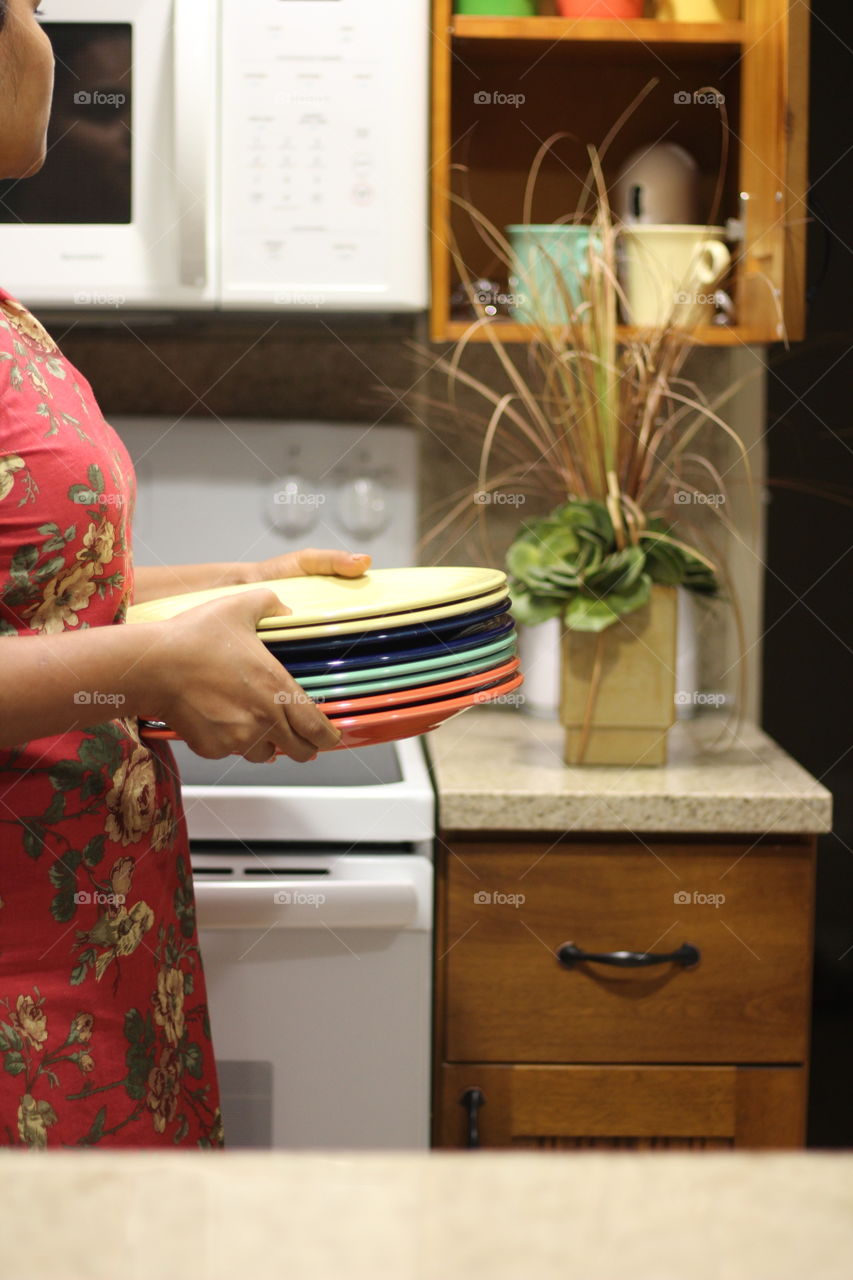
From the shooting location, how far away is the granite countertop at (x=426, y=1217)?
0.75 ft

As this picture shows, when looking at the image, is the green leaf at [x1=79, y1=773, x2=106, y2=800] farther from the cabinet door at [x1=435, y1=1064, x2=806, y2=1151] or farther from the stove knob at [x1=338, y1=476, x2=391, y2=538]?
the stove knob at [x1=338, y1=476, x2=391, y2=538]

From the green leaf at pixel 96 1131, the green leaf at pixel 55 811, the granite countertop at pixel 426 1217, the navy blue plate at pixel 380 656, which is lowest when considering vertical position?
the green leaf at pixel 96 1131

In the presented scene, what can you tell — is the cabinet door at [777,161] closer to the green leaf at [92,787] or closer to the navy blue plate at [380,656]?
the navy blue plate at [380,656]

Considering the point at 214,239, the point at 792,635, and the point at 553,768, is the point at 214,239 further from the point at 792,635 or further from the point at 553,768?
the point at 792,635

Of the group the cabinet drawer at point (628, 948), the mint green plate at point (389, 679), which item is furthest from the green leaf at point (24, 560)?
the cabinet drawer at point (628, 948)

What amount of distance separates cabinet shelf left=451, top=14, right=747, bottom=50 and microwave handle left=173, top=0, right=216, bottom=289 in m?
0.33

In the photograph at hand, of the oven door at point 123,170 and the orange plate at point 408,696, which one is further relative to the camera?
the oven door at point 123,170

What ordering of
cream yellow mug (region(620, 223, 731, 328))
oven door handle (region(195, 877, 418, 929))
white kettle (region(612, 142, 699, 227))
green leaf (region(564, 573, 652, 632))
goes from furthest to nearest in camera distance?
1. white kettle (region(612, 142, 699, 227))
2. cream yellow mug (region(620, 223, 731, 328))
3. green leaf (region(564, 573, 652, 632))
4. oven door handle (region(195, 877, 418, 929))

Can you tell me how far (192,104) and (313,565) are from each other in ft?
2.27

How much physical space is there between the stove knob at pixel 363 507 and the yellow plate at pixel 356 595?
27.5 inches

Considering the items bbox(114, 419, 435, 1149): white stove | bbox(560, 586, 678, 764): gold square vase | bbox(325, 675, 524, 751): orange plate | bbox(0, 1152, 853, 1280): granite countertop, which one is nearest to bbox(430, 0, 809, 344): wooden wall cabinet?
bbox(560, 586, 678, 764): gold square vase

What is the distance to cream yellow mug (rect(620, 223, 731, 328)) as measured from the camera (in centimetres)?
160

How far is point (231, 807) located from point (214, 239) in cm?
73

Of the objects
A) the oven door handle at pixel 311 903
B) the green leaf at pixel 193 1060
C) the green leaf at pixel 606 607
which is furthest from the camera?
the green leaf at pixel 606 607
